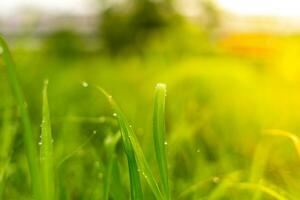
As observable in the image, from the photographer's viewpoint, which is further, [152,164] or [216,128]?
[216,128]

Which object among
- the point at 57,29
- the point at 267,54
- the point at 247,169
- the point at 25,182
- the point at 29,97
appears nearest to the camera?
the point at 25,182

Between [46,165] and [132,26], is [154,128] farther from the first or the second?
[132,26]

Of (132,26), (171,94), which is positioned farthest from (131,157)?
(132,26)

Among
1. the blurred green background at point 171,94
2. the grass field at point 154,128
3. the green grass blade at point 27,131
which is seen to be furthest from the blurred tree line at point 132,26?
the green grass blade at point 27,131

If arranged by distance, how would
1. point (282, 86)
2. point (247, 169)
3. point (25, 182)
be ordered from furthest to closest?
point (282, 86) < point (247, 169) < point (25, 182)

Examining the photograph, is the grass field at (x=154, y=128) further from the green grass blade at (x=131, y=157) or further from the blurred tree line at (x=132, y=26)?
the blurred tree line at (x=132, y=26)

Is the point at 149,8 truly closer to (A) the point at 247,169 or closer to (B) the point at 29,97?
(B) the point at 29,97

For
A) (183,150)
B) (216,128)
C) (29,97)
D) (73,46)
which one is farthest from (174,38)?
(183,150)

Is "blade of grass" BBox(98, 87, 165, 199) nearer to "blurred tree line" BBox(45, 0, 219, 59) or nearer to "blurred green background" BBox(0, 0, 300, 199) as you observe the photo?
"blurred green background" BBox(0, 0, 300, 199)
